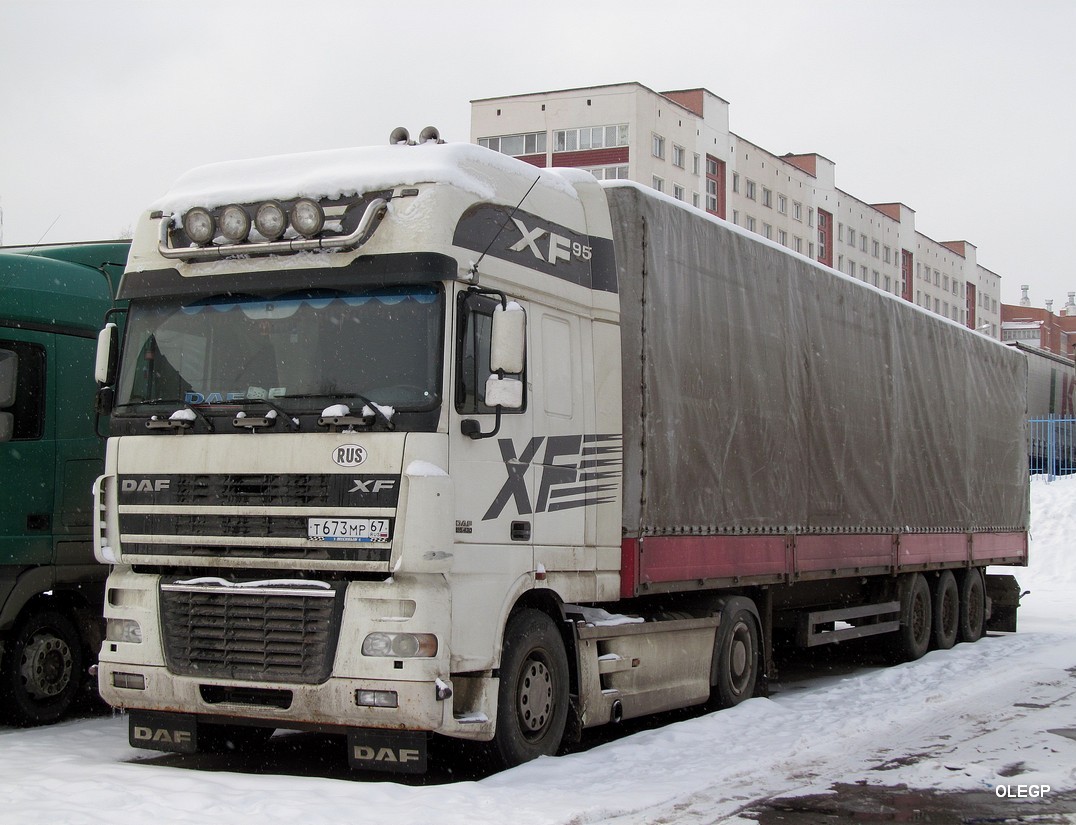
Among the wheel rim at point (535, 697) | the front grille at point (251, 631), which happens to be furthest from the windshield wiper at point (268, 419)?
the wheel rim at point (535, 697)

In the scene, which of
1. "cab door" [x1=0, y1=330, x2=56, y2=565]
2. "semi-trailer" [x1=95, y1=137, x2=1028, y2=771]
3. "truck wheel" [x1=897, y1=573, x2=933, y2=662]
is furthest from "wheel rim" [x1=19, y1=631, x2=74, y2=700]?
"truck wheel" [x1=897, y1=573, x2=933, y2=662]

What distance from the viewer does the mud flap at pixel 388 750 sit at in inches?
289

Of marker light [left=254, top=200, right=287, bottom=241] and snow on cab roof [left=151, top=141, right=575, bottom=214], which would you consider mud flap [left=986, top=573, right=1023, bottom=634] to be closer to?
snow on cab roof [left=151, top=141, right=575, bottom=214]

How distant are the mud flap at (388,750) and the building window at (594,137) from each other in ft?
162

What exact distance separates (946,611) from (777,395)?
627 centimetres

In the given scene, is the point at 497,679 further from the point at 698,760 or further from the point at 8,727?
the point at 8,727

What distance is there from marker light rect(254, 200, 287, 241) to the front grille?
6.87 ft

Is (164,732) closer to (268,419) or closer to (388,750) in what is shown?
(388,750)

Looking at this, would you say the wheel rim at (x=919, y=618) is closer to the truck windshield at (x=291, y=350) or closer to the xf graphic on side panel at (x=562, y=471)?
the xf graphic on side panel at (x=562, y=471)

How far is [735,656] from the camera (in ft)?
36.4

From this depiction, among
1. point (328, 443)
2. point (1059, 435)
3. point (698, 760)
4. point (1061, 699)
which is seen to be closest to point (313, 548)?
point (328, 443)

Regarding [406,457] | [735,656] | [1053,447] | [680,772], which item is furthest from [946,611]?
[1053,447]

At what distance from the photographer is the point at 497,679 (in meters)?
7.70

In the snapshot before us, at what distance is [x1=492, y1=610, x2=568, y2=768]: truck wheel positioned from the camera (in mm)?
7867
